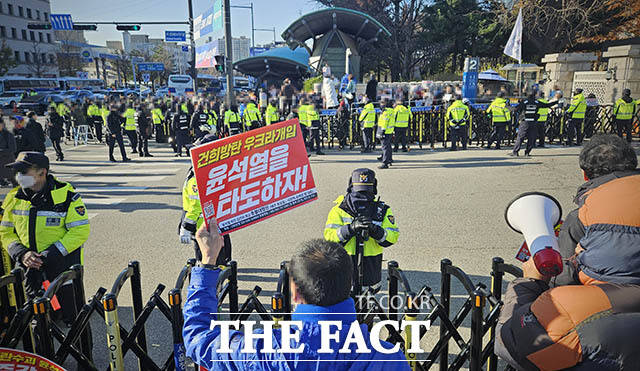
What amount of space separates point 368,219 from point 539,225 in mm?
1715

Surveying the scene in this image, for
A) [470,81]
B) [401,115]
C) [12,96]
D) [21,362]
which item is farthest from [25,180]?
[12,96]

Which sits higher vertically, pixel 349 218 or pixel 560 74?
pixel 560 74

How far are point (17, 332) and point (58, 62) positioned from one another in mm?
71075

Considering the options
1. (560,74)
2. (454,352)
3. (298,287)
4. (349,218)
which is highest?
(560,74)

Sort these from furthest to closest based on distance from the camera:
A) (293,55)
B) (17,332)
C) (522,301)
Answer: (293,55), (17,332), (522,301)

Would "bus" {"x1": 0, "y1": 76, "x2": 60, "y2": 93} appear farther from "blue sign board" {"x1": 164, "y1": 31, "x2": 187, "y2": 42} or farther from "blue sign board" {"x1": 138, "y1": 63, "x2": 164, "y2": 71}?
"blue sign board" {"x1": 164, "y1": 31, "x2": 187, "y2": 42}

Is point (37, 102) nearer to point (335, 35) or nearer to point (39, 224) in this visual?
point (335, 35)

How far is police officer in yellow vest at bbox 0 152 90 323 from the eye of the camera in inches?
145

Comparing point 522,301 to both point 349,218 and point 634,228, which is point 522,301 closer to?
point 634,228

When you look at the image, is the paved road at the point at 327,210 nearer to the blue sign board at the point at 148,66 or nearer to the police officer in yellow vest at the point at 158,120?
the police officer in yellow vest at the point at 158,120

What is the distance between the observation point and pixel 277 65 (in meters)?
37.8

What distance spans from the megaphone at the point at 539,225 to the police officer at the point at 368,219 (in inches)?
61.8

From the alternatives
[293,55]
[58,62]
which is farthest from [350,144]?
[58,62]

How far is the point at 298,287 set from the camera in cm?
173
